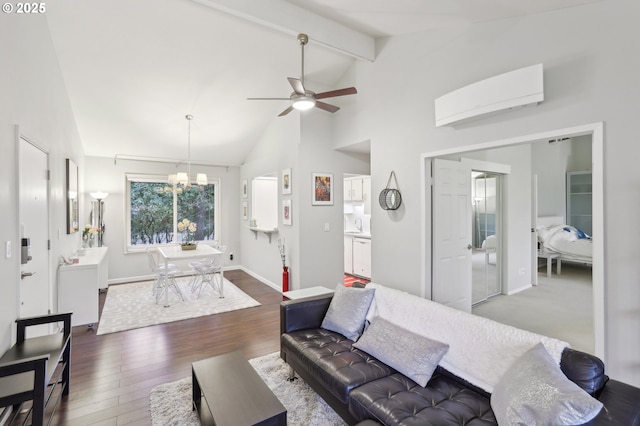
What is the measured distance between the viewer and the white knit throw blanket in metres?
1.75

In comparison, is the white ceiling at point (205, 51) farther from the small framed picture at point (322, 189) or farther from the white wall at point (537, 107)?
the small framed picture at point (322, 189)

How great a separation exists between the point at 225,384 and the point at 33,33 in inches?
130

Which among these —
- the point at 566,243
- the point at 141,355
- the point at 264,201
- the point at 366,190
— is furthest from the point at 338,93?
the point at 566,243

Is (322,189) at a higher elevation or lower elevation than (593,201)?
higher

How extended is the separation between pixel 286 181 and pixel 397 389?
151 inches

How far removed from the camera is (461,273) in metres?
3.88

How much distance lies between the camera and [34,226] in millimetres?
2762

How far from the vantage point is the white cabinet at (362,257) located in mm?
6258

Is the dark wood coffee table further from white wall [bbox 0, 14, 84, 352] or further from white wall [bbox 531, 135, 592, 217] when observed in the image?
white wall [bbox 531, 135, 592, 217]

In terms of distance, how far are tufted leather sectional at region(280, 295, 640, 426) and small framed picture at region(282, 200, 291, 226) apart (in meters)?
2.63

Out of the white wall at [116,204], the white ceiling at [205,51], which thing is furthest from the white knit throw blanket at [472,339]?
the white wall at [116,204]

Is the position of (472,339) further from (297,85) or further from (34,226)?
(34,226)

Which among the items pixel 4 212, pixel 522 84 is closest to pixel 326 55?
pixel 522 84

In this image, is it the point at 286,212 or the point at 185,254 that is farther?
the point at 286,212
